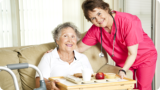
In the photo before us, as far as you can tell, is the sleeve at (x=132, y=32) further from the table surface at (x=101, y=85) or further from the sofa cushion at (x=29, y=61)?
the sofa cushion at (x=29, y=61)

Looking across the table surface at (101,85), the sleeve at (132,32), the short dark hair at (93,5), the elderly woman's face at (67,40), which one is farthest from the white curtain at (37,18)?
the table surface at (101,85)

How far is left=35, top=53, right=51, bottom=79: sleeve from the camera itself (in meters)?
1.65

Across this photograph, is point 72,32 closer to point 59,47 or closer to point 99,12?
point 59,47

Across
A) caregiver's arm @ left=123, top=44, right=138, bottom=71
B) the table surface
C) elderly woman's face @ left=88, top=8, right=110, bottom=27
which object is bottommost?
the table surface

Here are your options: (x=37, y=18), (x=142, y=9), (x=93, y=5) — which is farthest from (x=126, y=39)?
(x=37, y=18)

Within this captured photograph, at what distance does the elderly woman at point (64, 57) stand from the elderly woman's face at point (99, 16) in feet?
0.85

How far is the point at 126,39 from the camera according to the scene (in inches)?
68.4

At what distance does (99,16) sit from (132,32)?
1.12 feet

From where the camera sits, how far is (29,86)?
5.93 ft

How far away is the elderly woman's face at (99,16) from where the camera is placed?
1.72m

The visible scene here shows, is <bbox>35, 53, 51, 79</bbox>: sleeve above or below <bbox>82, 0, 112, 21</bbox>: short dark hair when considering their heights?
below

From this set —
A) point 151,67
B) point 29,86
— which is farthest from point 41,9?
point 151,67

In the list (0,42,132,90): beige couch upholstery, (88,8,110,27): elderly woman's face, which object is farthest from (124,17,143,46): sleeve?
(0,42,132,90): beige couch upholstery

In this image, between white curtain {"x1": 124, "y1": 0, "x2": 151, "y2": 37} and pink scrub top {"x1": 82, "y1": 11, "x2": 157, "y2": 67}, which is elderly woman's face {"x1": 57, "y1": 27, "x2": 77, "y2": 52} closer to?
pink scrub top {"x1": 82, "y1": 11, "x2": 157, "y2": 67}
